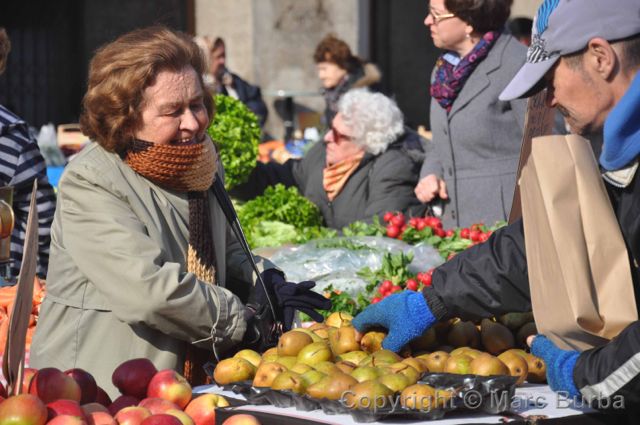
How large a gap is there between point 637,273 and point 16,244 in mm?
3052

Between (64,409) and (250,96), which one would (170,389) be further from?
(250,96)

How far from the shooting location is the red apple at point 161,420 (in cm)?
232

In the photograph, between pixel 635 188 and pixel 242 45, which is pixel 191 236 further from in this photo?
pixel 242 45

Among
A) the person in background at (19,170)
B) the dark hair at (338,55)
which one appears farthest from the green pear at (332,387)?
the dark hair at (338,55)

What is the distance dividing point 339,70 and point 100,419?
7200 mm

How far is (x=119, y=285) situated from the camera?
3150 mm

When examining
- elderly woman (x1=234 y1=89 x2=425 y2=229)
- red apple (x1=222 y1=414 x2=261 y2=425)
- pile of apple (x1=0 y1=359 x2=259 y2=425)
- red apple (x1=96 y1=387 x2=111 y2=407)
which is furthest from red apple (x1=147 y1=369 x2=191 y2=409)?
elderly woman (x1=234 y1=89 x2=425 y2=229)

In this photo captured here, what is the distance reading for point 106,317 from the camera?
10.8ft

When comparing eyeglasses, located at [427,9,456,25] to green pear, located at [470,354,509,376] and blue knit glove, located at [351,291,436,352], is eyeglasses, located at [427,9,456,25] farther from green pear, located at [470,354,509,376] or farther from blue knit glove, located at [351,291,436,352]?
green pear, located at [470,354,509,376]

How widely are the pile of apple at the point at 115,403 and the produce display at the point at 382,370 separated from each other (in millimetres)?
153

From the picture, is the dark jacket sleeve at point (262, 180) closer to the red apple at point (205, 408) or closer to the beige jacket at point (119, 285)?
the beige jacket at point (119, 285)

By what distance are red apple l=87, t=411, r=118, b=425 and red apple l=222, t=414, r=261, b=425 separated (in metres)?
0.26

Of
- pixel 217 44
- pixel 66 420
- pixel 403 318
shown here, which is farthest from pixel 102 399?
pixel 217 44

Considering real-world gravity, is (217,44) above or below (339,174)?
above
